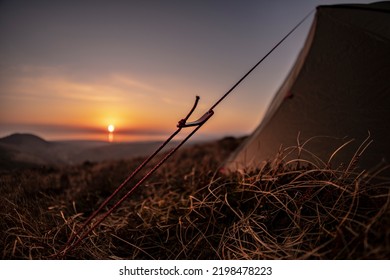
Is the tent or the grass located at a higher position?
the tent

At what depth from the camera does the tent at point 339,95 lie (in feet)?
5.49

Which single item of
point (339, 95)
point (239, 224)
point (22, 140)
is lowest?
point (239, 224)

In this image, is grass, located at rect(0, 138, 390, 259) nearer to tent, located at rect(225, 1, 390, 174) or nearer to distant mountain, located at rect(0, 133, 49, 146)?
tent, located at rect(225, 1, 390, 174)

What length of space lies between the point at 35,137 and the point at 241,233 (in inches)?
104

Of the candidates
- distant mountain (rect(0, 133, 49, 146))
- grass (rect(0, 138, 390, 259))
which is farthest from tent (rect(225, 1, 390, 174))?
distant mountain (rect(0, 133, 49, 146))

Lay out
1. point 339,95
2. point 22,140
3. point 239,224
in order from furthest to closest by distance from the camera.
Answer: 1. point 22,140
2. point 339,95
3. point 239,224

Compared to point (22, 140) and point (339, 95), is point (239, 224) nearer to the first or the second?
point (339, 95)

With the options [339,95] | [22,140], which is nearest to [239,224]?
[339,95]

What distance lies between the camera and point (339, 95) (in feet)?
6.06

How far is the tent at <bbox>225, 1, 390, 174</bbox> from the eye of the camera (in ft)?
5.49

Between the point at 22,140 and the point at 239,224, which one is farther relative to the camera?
the point at 22,140
